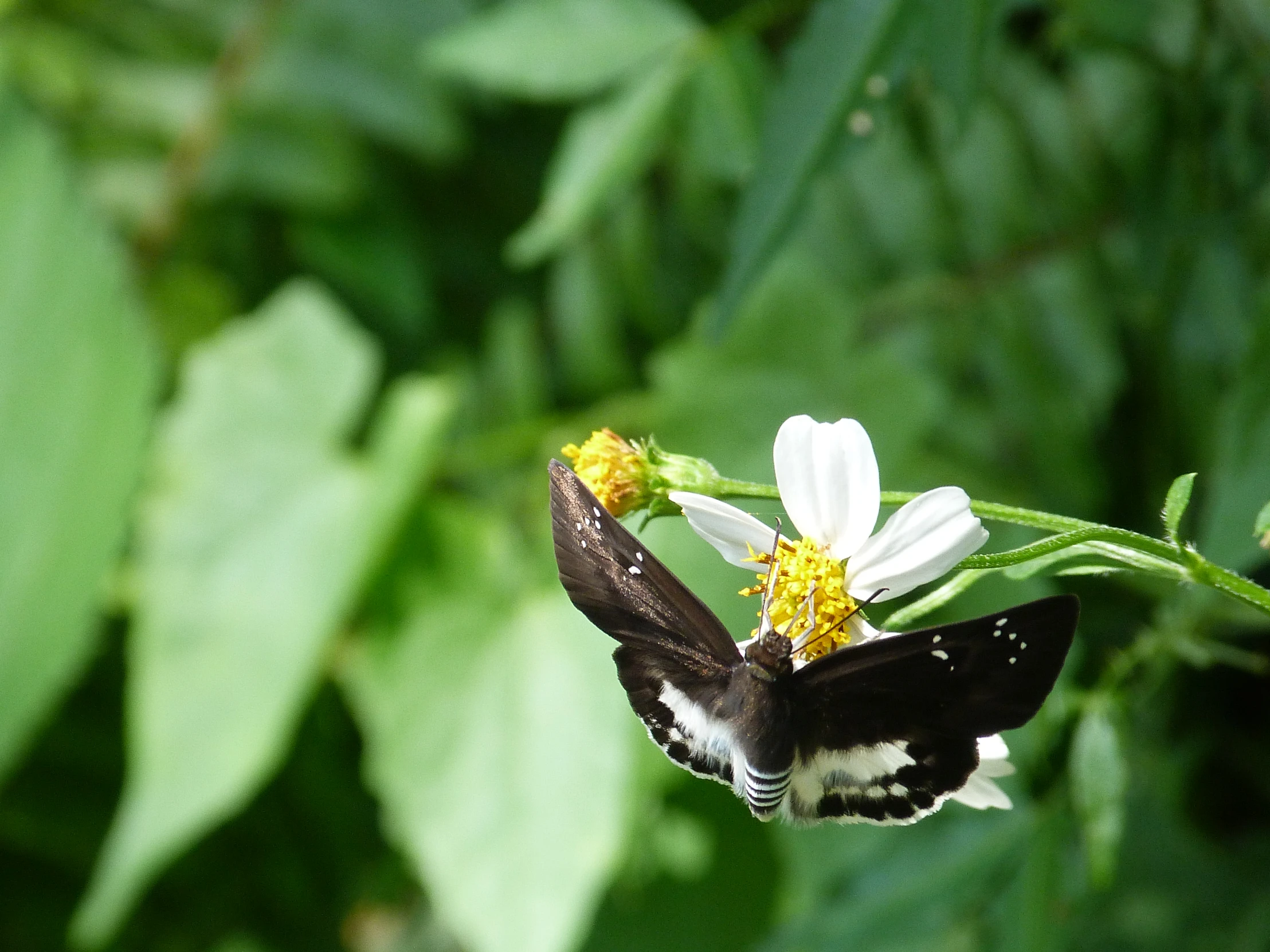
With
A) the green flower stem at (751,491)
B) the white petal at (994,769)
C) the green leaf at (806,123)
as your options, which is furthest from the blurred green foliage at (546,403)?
the green flower stem at (751,491)

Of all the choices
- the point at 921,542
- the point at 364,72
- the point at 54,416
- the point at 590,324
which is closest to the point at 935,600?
the point at 921,542

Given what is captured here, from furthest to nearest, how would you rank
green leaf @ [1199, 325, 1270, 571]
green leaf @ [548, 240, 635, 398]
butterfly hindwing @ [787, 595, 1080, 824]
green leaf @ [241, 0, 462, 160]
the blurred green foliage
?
green leaf @ [241, 0, 462, 160] → green leaf @ [548, 240, 635, 398] → the blurred green foliage → green leaf @ [1199, 325, 1270, 571] → butterfly hindwing @ [787, 595, 1080, 824]

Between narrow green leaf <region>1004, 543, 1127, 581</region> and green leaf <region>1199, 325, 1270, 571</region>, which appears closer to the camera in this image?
narrow green leaf <region>1004, 543, 1127, 581</region>

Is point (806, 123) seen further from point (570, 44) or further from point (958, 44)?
point (570, 44)

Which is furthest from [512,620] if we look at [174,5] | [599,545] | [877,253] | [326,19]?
[174,5]

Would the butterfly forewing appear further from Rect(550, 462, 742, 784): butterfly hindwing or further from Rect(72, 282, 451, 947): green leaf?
Rect(72, 282, 451, 947): green leaf

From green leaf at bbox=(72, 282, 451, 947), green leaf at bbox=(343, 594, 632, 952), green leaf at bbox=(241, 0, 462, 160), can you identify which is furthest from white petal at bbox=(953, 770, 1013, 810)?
green leaf at bbox=(241, 0, 462, 160)
